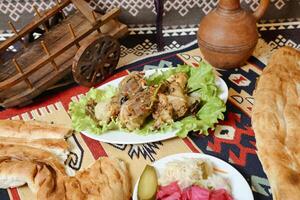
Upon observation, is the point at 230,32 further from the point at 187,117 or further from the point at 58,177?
the point at 58,177

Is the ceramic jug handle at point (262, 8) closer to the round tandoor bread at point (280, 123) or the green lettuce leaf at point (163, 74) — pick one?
the round tandoor bread at point (280, 123)

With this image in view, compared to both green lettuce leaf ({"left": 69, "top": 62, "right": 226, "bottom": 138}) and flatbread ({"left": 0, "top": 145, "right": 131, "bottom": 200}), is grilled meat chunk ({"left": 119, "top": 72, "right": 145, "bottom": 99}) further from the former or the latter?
flatbread ({"left": 0, "top": 145, "right": 131, "bottom": 200})

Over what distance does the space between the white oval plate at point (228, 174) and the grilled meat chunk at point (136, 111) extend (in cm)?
20

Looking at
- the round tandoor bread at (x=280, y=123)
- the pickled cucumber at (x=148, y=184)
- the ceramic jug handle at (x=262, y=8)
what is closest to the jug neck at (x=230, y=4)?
the ceramic jug handle at (x=262, y=8)

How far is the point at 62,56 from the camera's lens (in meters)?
1.82

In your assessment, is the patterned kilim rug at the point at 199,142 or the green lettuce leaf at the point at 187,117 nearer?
the patterned kilim rug at the point at 199,142

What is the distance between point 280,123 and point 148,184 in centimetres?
53

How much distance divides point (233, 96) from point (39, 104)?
2.95 feet

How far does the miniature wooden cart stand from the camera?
1654mm

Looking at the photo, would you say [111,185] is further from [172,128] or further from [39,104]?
[39,104]

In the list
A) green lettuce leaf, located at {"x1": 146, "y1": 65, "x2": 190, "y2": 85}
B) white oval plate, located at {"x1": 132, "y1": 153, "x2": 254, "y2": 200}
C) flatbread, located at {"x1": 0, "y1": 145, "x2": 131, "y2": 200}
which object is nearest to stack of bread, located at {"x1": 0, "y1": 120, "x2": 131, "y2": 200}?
flatbread, located at {"x1": 0, "y1": 145, "x2": 131, "y2": 200}

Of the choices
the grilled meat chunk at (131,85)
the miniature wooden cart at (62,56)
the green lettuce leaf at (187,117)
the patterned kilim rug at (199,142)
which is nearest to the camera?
the patterned kilim rug at (199,142)

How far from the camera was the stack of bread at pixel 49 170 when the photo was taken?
1234 millimetres

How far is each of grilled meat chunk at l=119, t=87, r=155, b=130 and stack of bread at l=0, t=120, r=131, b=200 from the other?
16 centimetres
